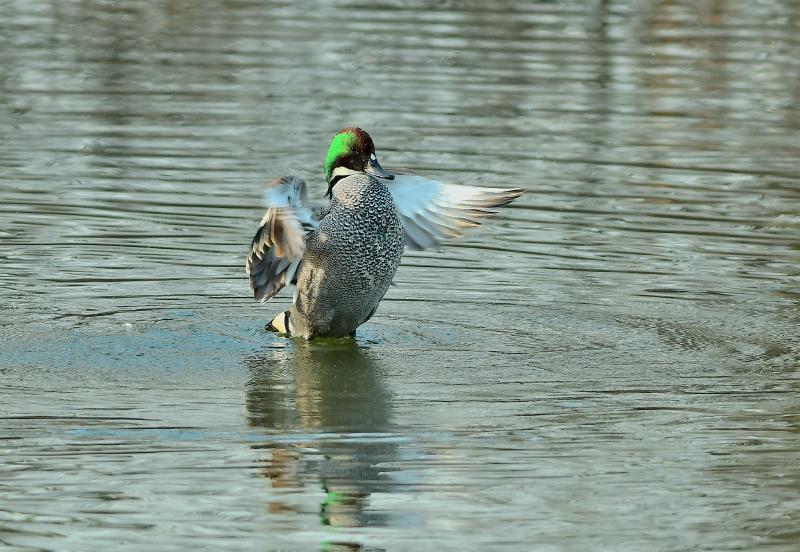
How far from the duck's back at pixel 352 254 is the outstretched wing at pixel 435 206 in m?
0.37

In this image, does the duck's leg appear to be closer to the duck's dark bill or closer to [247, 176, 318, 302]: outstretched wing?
[247, 176, 318, 302]: outstretched wing

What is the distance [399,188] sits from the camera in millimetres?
9312

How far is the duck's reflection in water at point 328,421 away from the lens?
21.1 ft

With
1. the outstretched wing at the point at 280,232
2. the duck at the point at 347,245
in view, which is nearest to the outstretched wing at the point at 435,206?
the duck at the point at 347,245

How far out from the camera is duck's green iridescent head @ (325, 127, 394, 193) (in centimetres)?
888

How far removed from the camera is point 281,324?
30.2 feet

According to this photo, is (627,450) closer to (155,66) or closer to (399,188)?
(399,188)

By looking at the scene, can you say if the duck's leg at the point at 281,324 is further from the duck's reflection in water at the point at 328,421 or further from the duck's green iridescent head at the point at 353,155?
the duck's green iridescent head at the point at 353,155

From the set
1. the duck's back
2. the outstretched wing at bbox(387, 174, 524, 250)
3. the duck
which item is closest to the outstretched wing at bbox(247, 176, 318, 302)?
the duck

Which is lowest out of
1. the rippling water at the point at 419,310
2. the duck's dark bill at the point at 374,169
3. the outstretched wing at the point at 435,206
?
the rippling water at the point at 419,310

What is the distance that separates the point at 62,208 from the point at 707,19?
12034 mm

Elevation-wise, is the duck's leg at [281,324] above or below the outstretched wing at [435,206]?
below

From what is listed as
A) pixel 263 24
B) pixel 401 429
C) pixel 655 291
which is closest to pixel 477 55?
pixel 263 24

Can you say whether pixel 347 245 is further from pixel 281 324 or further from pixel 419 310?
pixel 419 310
